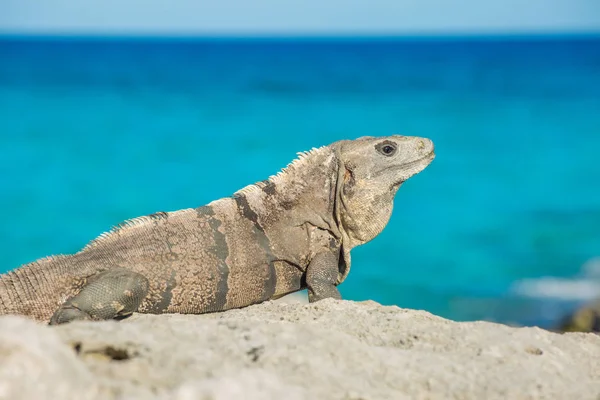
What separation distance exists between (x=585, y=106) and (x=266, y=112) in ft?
52.6

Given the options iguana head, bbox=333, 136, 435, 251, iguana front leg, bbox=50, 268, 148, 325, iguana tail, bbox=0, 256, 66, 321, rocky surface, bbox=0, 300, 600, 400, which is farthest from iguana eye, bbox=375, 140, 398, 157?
iguana tail, bbox=0, 256, 66, 321

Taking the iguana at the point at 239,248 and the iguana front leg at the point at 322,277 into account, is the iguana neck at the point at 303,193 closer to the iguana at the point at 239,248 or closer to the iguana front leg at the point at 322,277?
the iguana at the point at 239,248

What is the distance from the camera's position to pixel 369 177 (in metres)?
6.23

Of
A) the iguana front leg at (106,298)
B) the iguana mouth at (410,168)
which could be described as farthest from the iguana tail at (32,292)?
the iguana mouth at (410,168)

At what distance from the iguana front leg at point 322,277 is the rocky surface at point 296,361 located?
904mm

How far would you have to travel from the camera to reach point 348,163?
6.22 m

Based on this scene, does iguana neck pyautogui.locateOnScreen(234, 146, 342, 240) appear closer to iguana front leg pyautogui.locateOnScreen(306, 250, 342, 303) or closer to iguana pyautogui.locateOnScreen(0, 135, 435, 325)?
iguana pyautogui.locateOnScreen(0, 135, 435, 325)

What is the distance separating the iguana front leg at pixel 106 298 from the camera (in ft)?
16.3

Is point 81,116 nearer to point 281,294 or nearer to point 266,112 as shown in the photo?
point 266,112

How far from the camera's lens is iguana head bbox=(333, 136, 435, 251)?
20.3ft

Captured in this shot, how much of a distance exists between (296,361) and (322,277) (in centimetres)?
249

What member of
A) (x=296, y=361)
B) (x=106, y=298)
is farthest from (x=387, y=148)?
(x=296, y=361)

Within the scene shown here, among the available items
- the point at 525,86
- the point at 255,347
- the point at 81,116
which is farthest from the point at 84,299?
the point at 525,86

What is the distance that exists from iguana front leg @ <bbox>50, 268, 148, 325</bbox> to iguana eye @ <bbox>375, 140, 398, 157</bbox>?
2018 millimetres
